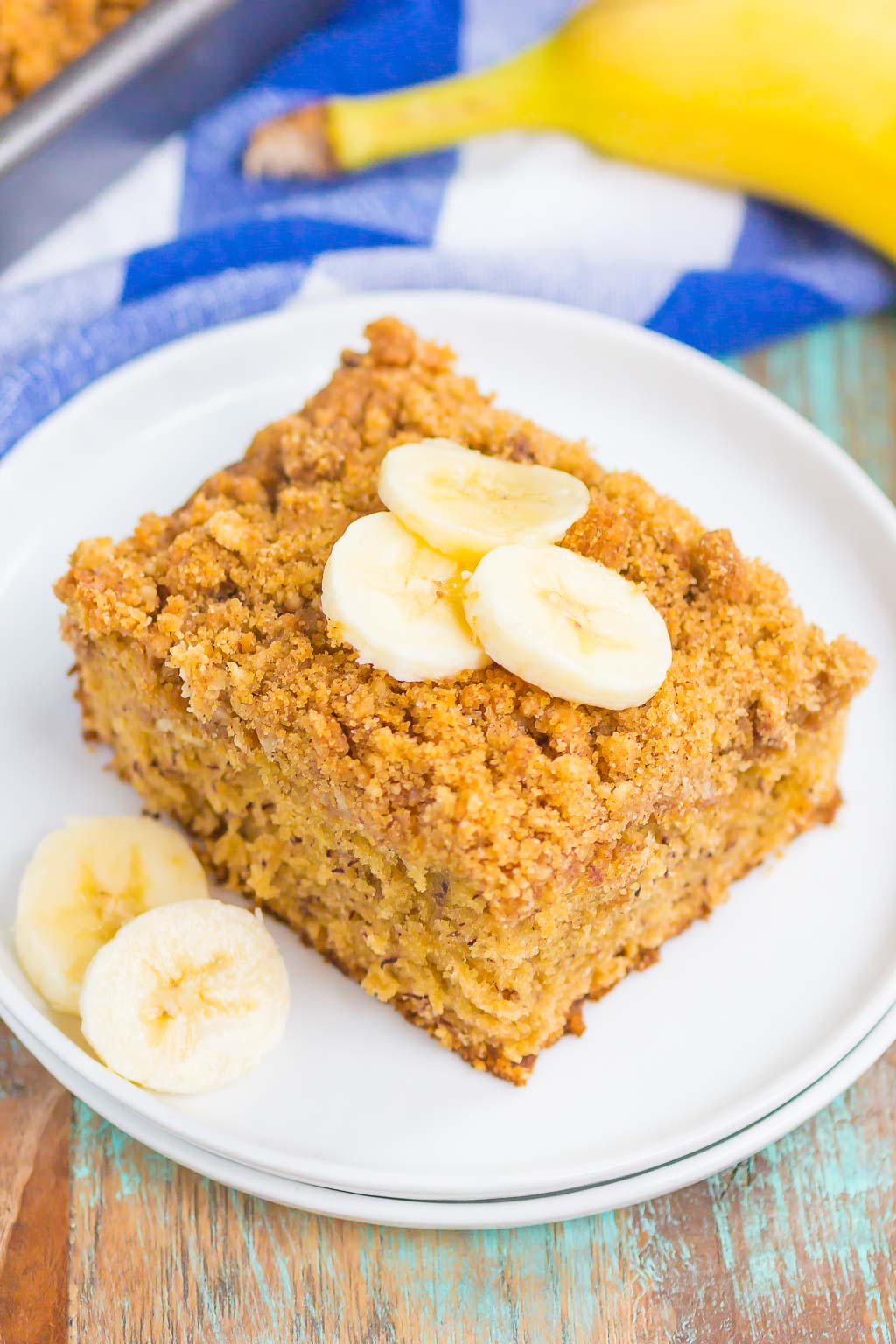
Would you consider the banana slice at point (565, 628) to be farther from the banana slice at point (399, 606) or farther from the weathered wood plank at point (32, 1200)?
the weathered wood plank at point (32, 1200)

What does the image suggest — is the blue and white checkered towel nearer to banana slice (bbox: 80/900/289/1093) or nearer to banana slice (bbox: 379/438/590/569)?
banana slice (bbox: 379/438/590/569)

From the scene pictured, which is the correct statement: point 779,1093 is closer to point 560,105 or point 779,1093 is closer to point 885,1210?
point 885,1210

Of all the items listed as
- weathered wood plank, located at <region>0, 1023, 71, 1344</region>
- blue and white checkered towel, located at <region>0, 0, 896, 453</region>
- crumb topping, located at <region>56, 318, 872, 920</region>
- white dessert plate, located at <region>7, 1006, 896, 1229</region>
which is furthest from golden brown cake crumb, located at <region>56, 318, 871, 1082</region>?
blue and white checkered towel, located at <region>0, 0, 896, 453</region>

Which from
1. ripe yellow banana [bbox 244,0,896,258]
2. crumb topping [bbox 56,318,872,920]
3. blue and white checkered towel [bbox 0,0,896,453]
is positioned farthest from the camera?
ripe yellow banana [bbox 244,0,896,258]

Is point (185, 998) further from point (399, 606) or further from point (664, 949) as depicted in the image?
point (664, 949)

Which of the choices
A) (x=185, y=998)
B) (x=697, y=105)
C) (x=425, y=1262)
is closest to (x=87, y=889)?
(x=185, y=998)

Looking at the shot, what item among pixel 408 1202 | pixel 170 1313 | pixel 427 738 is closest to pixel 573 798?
pixel 427 738
